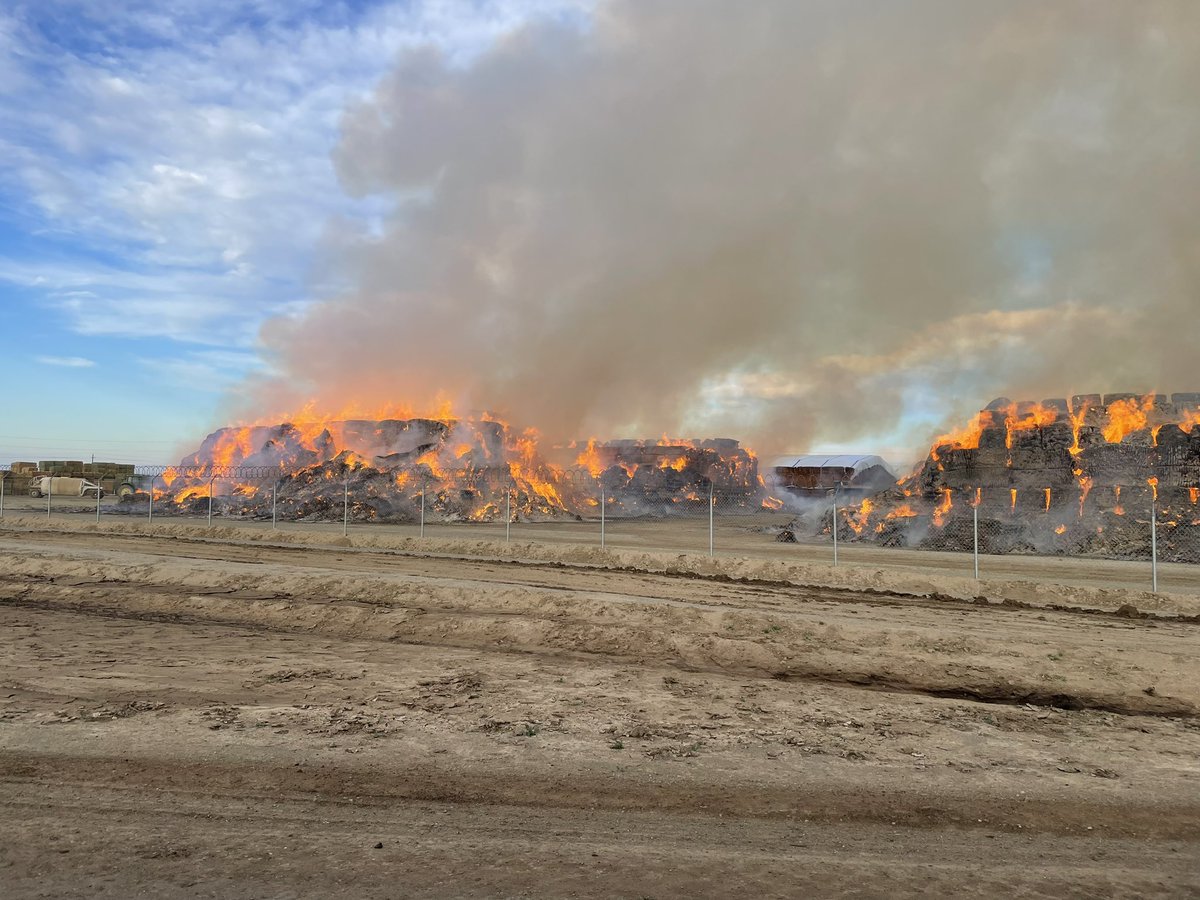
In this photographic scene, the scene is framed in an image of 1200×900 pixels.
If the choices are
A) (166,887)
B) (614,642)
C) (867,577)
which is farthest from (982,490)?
(166,887)

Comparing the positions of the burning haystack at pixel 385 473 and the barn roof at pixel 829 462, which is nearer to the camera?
the burning haystack at pixel 385 473

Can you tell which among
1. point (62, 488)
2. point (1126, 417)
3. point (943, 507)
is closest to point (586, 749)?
point (943, 507)

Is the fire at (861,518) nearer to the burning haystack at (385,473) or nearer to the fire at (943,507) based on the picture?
the fire at (943,507)

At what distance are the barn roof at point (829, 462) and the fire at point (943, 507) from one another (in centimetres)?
4499

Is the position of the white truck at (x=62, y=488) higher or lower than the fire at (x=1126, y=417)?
lower

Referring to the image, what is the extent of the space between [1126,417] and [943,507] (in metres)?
7.98

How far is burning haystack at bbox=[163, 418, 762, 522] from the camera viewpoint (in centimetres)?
4291

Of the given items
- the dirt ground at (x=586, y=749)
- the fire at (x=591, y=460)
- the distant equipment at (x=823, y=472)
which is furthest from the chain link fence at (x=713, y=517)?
the distant equipment at (x=823, y=472)

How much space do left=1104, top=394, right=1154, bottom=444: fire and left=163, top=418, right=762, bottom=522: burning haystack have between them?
991 inches

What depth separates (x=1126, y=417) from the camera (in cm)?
3000

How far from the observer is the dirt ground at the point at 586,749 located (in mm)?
4156

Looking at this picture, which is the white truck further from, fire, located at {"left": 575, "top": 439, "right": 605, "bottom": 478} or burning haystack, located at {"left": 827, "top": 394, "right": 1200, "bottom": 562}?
burning haystack, located at {"left": 827, "top": 394, "right": 1200, "bottom": 562}

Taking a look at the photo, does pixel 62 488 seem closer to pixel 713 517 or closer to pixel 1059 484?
pixel 713 517

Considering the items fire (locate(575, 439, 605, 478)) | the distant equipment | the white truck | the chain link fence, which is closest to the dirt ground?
the chain link fence
